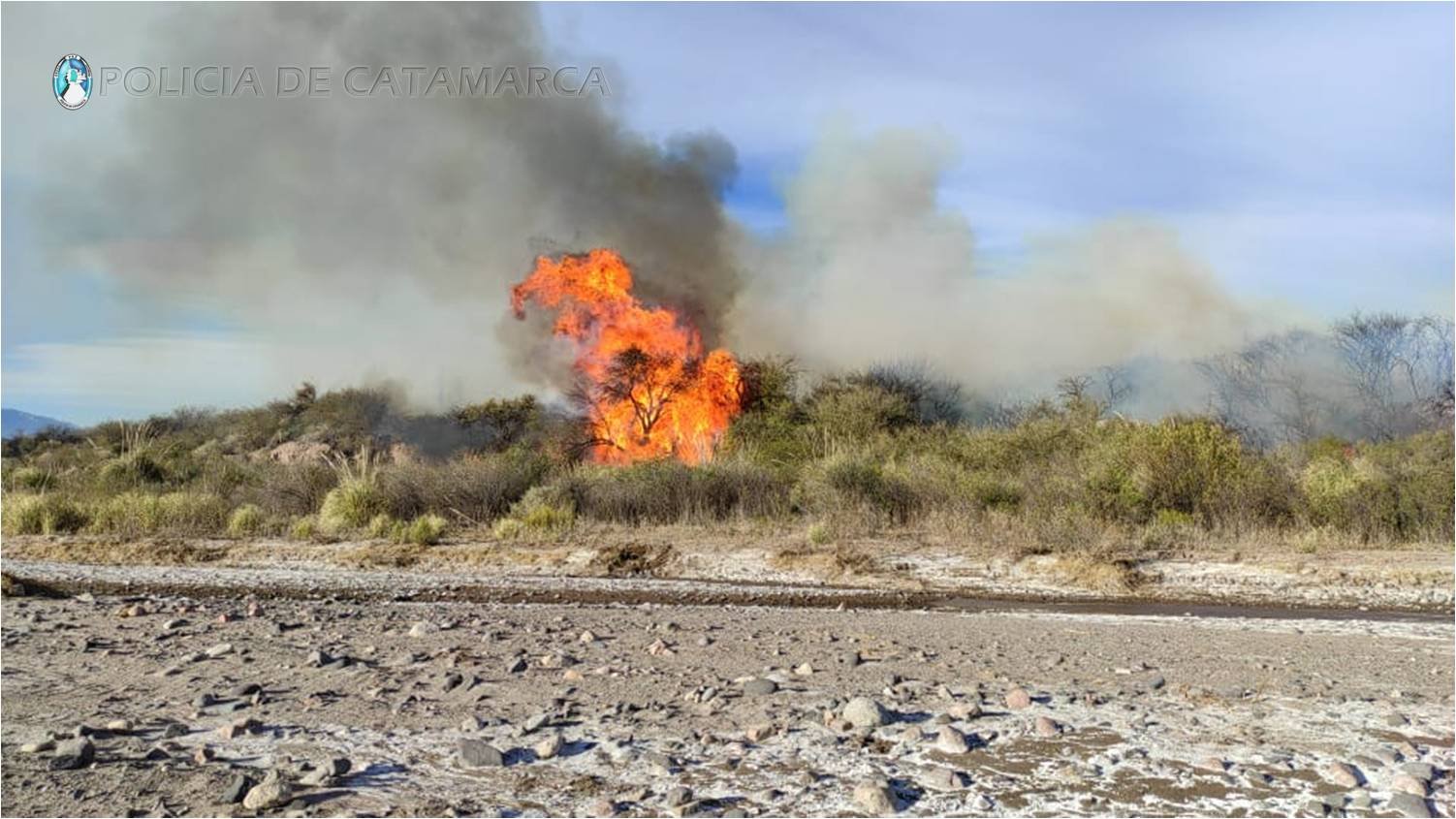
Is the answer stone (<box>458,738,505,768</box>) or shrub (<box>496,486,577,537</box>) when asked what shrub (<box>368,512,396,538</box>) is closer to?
shrub (<box>496,486,577,537</box>)

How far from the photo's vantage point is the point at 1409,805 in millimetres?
5184

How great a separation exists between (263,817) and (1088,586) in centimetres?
1245

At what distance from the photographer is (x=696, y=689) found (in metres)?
7.13

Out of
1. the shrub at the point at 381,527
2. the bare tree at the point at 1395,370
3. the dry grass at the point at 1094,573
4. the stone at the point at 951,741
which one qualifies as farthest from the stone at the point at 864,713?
the bare tree at the point at 1395,370

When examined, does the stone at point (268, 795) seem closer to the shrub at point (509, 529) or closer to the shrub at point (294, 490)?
the shrub at point (509, 529)

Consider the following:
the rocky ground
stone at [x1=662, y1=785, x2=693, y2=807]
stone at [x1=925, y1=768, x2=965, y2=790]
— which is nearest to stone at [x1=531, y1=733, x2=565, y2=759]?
the rocky ground

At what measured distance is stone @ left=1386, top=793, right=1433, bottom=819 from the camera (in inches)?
202

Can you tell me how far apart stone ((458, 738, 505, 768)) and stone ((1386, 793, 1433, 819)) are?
4.45 meters

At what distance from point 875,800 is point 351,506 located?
17613mm

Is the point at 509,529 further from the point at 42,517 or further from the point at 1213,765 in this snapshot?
the point at 1213,765

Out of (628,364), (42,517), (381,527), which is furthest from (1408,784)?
(628,364)

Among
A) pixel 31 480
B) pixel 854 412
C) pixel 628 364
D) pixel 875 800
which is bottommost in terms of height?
pixel 875 800

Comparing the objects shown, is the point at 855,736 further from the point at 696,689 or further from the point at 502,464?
the point at 502,464

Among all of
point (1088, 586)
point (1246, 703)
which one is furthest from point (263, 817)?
point (1088, 586)
